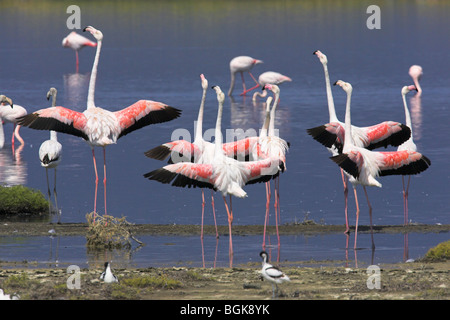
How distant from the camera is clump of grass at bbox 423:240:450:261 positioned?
33.5 ft

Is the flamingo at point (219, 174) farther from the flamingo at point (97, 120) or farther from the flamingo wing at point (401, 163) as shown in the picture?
the flamingo at point (97, 120)

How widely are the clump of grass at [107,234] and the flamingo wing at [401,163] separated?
10.8 feet

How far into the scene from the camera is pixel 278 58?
37.1m

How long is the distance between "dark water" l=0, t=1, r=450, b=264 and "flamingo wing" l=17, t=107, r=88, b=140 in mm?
1354

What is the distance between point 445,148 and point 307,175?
12.7ft

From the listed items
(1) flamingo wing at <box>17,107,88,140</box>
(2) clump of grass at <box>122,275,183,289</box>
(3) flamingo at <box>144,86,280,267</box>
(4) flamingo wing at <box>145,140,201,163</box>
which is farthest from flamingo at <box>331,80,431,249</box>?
(1) flamingo wing at <box>17,107,88,140</box>

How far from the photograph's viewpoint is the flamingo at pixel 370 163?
1130 centimetres

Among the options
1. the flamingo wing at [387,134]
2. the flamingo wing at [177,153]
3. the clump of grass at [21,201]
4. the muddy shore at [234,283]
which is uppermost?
the flamingo wing at [387,134]

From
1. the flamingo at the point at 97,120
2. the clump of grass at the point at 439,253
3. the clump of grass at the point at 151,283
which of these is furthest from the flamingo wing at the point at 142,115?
the clump of grass at the point at 151,283

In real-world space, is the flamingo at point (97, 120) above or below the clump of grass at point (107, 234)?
above

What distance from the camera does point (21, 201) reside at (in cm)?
1325

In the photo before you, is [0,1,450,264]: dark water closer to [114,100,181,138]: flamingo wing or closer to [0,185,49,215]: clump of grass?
[0,185,49,215]: clump of grass

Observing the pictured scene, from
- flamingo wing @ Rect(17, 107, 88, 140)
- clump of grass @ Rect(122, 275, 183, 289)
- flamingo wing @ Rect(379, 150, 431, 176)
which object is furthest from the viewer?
flamingo wing @ Rect(17, 107, 88, 140)
